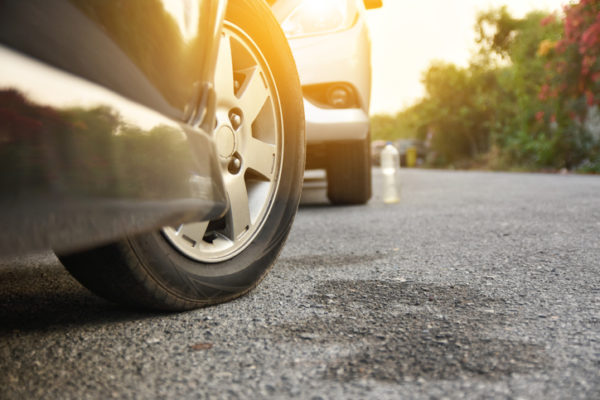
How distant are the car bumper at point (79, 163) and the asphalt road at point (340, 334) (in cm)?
33

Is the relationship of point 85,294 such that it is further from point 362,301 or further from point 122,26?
point 122,26

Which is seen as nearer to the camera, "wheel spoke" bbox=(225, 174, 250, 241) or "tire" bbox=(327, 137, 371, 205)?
"wheel spoke" bbox=(225, 174, 250, 241)

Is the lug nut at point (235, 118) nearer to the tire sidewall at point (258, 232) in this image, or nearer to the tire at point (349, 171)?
the tire sidewall at point (258, 232)

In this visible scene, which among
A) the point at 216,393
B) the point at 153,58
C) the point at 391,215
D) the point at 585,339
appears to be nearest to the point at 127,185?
the point at 153,58

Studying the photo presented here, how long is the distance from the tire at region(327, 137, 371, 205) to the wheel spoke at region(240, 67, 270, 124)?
7.97 feet

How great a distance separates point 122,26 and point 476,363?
3.15 ft

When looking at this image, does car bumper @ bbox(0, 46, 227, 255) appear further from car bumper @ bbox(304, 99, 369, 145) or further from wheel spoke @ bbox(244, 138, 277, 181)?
car bumper @ bbox(304, 99, 369, 145)

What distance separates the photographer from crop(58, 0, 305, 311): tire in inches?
57.2

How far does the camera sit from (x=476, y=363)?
119 cm

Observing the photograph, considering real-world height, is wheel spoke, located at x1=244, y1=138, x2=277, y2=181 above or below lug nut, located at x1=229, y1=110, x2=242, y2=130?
below

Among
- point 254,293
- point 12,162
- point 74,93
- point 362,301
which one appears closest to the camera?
point 12,162

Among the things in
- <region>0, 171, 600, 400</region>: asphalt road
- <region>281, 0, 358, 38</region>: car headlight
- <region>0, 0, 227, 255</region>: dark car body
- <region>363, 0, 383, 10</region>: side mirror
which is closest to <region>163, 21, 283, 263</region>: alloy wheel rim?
<region>0, 171, 600, 400</region>: asphalt road

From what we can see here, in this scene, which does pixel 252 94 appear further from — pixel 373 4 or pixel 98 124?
pixel 373 4

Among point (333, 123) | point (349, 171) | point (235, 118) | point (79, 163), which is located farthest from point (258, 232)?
point (349, 171)
